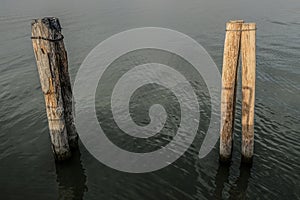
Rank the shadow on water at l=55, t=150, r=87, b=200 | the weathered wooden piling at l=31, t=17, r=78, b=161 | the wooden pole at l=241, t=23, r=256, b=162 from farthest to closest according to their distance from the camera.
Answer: the shadow on water at l=55, t=150, r=87, b=200 → the weathered wooden piling at l=31, t=17, r=78, b=161 → the wooden pole at l=241, t=23, r=256, b=162

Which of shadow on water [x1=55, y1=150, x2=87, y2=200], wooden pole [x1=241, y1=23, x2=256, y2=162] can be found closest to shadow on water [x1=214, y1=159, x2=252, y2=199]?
wooden pole [x1=241, y1=23, x2=256, y2=162]

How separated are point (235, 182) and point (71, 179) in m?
5.12

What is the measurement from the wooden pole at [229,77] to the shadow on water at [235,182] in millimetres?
692

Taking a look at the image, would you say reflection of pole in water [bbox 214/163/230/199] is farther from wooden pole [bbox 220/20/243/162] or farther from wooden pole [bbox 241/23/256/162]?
wooden pole [bbox 241/23/256/162]

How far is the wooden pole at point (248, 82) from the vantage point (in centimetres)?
839

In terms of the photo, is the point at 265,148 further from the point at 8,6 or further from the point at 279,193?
the point at 8,6

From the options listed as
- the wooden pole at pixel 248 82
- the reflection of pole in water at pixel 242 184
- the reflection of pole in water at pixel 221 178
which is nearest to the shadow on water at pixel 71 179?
the reflection of pole in water at pixel 221 178

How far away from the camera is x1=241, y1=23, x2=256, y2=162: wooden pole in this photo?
8.39 metres

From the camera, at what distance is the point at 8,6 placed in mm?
47219

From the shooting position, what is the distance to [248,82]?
8766mm

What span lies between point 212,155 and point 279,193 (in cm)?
250

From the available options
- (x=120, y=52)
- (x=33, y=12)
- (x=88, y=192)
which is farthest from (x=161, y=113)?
(x=33, y=12)

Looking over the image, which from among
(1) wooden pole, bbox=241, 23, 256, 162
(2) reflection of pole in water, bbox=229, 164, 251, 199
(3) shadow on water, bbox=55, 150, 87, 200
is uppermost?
(1) wooden pole, bbox=241, 23, 256, 162

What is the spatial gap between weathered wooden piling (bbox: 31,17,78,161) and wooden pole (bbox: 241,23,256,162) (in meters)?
5.32
